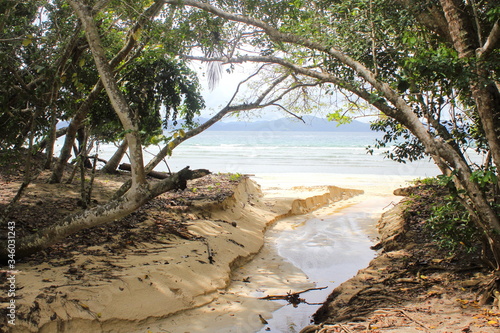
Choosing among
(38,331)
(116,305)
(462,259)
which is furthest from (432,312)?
(38,331)

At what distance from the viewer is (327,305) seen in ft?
18.1

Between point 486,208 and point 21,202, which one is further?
point 21,202

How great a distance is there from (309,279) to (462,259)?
244 centimetres

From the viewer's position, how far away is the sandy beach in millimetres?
4492

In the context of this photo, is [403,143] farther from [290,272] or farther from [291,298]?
[291,298]

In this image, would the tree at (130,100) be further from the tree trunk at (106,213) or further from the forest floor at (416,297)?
the forest floor at (416,297)

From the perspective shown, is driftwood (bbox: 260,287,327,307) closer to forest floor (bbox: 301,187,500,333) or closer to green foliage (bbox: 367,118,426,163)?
forest floor (bbox: 301,187,500,333)

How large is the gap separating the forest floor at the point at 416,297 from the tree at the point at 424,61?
620 millimetres

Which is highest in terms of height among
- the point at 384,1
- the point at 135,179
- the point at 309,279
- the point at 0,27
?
the point at 384,1

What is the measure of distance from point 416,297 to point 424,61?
2.92m

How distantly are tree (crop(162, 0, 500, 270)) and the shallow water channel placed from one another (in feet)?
9.00

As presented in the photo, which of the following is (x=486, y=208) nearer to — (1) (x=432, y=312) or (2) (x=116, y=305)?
(1) (x=432, y=312)

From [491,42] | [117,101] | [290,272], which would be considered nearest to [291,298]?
[290,272]

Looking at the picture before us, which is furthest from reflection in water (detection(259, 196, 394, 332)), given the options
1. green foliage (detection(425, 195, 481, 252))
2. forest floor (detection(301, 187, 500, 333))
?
green foliage (detection(425, 195, 481, 252))
